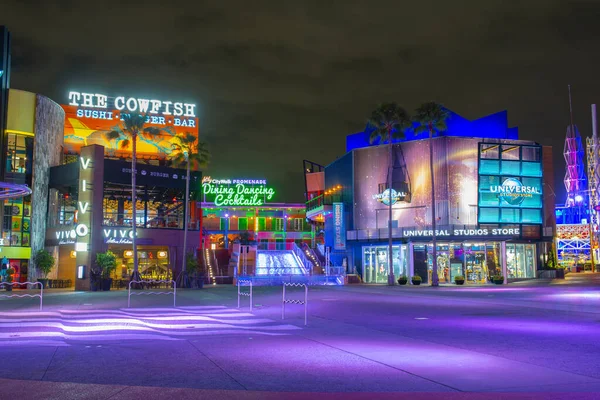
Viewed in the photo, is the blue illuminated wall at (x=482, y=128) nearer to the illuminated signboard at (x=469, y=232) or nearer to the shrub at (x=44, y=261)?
the illuminated signboard at (x=469, y=232)

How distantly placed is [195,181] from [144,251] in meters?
10.8

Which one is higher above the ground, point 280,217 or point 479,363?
point 280,217

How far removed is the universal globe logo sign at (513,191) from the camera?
56.7m

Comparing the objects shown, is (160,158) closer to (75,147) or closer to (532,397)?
(75,147)

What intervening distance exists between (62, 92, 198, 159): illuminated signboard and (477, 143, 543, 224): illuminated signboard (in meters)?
34.1

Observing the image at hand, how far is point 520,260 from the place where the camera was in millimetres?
56781

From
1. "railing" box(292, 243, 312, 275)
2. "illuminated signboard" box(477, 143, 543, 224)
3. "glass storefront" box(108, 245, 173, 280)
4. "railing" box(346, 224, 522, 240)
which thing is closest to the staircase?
"glass storefront" box(108, 245, 173, 280)

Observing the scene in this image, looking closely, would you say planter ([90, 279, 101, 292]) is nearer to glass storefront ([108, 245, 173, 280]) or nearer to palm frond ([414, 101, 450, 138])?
glass storefront ([108, 245, 173, 280])

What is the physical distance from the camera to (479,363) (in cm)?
1094

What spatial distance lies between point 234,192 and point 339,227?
34.3 meters

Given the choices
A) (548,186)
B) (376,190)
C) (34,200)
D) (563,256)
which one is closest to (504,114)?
(548,186)

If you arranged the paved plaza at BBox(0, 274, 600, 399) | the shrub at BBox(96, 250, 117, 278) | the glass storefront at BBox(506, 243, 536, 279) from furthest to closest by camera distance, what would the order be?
the glass storefront at BBox(506, 243, 536, 279)
the shrub at BBox(96, 250, 117, 278)
the paved plaza at BBox(0, 274, 600, 399)

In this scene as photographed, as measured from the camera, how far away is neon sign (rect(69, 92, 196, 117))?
228 ft

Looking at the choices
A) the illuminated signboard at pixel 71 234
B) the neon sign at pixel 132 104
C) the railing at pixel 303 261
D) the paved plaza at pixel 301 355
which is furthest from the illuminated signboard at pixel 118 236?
the paved plaza at pixel 301 355
